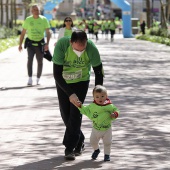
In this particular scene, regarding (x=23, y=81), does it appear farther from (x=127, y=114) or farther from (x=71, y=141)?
(x=71, y=141)

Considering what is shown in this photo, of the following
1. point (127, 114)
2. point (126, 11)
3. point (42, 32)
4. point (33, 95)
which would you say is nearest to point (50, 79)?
point (42, 32)

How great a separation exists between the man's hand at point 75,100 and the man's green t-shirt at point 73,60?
1.20 feet

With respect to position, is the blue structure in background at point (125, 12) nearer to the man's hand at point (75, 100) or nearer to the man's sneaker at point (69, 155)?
the man's sneaker at point (69, 155)

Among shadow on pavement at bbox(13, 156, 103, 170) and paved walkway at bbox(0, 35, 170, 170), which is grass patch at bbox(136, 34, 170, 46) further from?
shadow on pavement at bbox(13, 156, 103, 170)

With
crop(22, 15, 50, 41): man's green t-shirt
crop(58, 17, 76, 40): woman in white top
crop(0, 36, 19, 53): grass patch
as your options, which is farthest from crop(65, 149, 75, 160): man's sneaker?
crop(0, 36, 19, 53): grass patch

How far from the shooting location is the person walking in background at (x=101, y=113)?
320 inches

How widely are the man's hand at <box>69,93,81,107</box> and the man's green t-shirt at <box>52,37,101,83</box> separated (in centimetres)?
37

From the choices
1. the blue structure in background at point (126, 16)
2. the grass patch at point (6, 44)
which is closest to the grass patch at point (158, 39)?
the grass patch at point (6, 44)

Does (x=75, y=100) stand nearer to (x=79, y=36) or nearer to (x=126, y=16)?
(x=79, y=36)

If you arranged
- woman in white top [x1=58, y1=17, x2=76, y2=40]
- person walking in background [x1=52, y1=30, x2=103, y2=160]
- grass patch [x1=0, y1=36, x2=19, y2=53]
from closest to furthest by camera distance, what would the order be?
person walking in background [x1=52, y1=30, x2=103, y2=160] → woman in white top [x1=58, y1=17, x2=76, y2=40] → grass patch [x1=0, y1=36, x2=19, y2=53]

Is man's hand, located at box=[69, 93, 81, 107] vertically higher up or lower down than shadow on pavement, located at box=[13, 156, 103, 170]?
higher up

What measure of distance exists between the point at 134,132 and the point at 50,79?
9.57 metres

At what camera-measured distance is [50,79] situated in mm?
20156

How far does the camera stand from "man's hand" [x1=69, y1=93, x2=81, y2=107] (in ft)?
26.9
